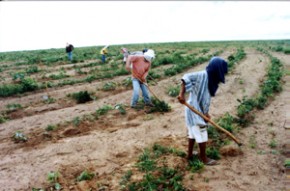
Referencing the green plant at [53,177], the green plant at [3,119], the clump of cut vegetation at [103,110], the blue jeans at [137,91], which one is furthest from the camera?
the blue jeans at [137,91]

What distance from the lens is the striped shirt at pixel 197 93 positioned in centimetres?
444

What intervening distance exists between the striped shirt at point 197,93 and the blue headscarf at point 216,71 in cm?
9

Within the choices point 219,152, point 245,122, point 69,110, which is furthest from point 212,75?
point 69,110

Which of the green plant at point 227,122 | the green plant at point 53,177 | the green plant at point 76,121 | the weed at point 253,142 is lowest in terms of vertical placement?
the green plant at point 53,177

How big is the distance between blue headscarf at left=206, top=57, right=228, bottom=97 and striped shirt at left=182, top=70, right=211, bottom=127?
87 mm

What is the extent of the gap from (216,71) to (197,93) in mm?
441

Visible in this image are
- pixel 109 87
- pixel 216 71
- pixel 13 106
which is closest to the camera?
pixel 216 71

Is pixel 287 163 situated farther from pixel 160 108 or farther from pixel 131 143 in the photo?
pixel 160 108

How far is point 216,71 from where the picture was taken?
4.45 m

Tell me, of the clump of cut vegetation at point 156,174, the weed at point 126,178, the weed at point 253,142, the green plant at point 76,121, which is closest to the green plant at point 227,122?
the weed at point 253,142

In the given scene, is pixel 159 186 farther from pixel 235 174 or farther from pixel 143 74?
pixel 143 74

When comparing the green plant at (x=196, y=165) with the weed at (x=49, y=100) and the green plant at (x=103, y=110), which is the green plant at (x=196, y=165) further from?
the weed at (x=49, y=100)

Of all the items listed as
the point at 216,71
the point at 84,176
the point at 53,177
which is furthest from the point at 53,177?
the point at 216,71

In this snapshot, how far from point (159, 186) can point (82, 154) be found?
186 cm
